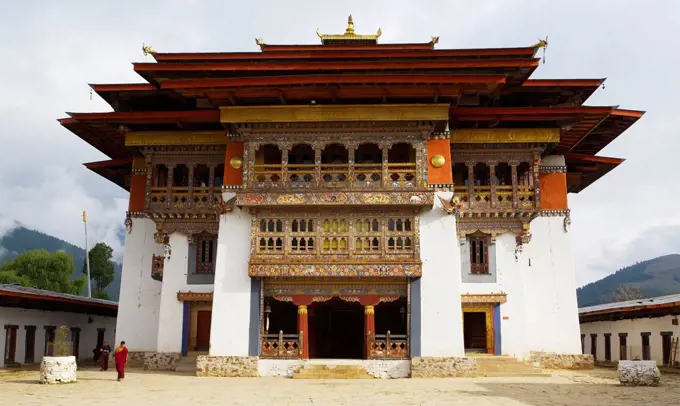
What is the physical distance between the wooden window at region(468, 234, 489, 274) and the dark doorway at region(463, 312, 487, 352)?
172cm

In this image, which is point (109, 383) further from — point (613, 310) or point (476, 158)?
point (613, 310)

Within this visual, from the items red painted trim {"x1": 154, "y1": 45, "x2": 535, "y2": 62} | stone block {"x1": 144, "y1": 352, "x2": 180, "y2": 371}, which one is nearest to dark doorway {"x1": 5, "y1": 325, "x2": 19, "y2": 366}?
stone block {"x1": 144, "y1": 352, "x2": 180, "y2": 371}

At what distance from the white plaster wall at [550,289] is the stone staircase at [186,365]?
11183 millimetres

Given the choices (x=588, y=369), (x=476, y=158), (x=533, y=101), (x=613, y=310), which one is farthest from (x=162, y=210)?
(x=613, y=310)

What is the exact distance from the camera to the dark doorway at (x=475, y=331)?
23875mm

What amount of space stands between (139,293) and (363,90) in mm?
11206

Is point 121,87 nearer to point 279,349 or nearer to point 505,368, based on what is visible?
point 279,349

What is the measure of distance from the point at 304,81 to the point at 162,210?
715 centimetres

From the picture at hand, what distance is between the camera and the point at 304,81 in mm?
20406

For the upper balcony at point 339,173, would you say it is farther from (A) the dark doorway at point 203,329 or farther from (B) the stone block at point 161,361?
(B) the stone block at point 161,361

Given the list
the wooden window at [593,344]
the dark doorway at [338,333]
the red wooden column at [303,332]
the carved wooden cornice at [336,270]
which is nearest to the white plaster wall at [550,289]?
the carved wooden cornice at [336,270]

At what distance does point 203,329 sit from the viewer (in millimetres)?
23938

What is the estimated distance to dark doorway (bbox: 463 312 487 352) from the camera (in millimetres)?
23875

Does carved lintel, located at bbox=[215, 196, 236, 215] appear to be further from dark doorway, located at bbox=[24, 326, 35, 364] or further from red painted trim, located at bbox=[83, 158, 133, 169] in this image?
dark doorway, located at bbox=[24, 326, 35, 364]
